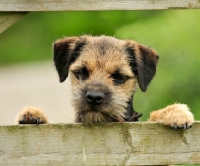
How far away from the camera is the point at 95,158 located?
503cm

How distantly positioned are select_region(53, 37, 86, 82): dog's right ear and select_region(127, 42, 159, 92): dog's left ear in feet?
1.59

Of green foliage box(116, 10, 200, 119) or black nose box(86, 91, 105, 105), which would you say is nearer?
black nose box(86, 91, 105, 105)

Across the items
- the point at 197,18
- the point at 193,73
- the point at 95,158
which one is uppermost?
the point at 197,18

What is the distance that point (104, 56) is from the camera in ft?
21.0

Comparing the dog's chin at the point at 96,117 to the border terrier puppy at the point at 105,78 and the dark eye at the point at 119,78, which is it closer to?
the border terrier puppy at the point at 105,78

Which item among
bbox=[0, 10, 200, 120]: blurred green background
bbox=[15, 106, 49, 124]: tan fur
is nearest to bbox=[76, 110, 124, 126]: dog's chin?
bbox=[15, 106, 49, 124]: tan fur

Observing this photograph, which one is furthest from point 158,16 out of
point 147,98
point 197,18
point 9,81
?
point 9,81

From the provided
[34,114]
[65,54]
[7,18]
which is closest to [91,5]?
[7,18]

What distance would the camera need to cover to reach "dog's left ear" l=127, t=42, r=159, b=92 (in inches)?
251

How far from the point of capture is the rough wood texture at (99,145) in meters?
4.99

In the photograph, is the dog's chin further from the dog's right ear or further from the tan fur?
the dog's right ear

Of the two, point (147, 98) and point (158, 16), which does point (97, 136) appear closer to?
point (147, 98)

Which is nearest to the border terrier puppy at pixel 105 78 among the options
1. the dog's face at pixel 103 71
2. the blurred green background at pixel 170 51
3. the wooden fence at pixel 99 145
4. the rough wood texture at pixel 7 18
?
the dog's face at pixel 103 71

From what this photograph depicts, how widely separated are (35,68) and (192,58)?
6.58 metres
